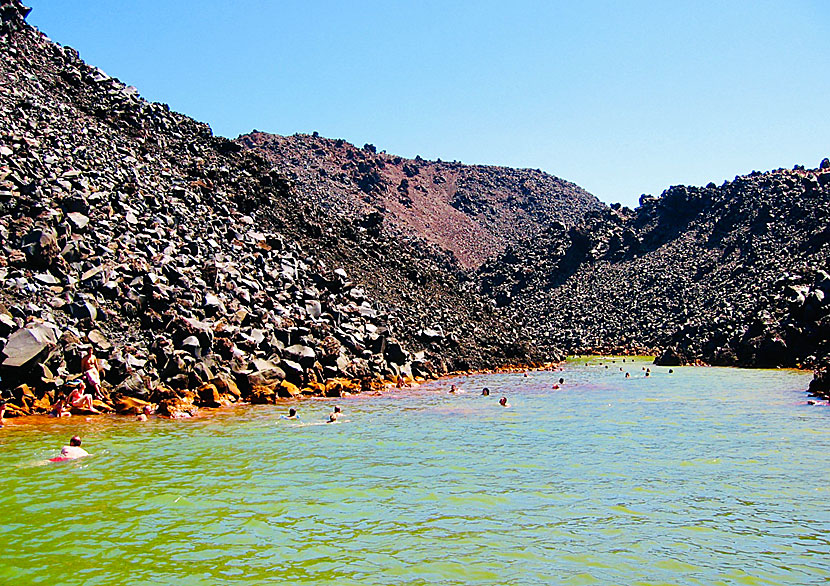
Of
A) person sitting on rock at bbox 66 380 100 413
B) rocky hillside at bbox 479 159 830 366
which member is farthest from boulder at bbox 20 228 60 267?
rocky hillside at bbox 479 159 830 366

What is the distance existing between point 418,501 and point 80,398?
1372 centimetres

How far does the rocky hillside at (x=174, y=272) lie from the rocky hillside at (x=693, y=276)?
20.7 m

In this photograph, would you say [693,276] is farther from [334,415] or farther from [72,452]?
[72,452]

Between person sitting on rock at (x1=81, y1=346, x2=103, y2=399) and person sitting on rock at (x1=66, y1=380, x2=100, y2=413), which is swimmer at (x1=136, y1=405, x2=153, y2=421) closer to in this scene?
person sitting on rock at (x1=66, y1=380, x2=100, y2=413)

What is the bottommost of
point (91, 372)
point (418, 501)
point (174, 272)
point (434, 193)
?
point (418, 501)

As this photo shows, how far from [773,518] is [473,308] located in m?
38.5

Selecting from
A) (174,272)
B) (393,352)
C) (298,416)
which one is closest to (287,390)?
(298,416)

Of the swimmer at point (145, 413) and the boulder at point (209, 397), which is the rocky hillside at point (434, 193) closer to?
the boulder at point (209, 397)

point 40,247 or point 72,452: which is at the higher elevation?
point 40,247

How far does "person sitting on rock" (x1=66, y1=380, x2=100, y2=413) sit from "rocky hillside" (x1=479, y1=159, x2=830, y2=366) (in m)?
44.8

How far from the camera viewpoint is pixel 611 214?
103m

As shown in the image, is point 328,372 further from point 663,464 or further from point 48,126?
point 48,126

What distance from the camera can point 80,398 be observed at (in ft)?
70.6

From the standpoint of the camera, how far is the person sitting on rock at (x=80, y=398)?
2142 centimetres
